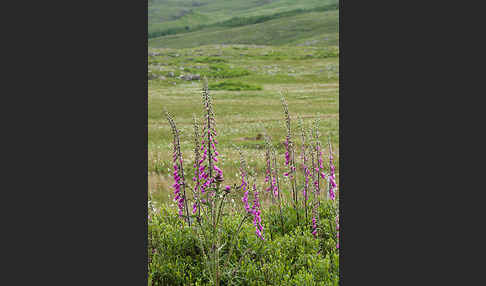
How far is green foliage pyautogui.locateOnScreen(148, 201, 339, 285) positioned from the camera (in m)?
3.68

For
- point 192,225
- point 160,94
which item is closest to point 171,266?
point 192,225

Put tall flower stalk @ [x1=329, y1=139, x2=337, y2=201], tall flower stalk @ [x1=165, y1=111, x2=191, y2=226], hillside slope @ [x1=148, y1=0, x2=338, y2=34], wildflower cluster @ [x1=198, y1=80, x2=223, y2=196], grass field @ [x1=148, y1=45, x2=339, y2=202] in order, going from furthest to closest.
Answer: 1. hillside slope @ [x1=148, y1=0, x2=338, y2=34]
2. tall flower stalk @ [x1=329, y1=139, x2=337, y2=201]
3. grass field @ [x1=148, y1=45, x2=339, y2=202]
4. tall flower stalk @ [x1=165, y1=111, x2=191, y2=226]
5. wildflower cluster @ [x1=198, y1=80, x2=223, y2=196]

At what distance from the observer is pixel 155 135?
3.89 m

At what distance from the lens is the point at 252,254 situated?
13.6 feet

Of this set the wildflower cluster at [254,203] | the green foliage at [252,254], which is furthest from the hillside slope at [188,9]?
the green foliage at [252,254]

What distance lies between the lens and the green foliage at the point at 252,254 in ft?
12.1

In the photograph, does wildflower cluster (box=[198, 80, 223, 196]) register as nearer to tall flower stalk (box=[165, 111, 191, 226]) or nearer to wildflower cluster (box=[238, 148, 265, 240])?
tall flower stalk (box=[165, 111, 191, 226])

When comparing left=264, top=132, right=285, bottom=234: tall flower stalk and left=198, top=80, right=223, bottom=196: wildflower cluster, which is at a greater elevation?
left=198, top=80, right=223, bottom=196: wildflower cluster

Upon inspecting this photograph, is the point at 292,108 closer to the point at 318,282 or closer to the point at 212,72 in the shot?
the point at 212,72

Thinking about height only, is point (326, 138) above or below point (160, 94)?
below

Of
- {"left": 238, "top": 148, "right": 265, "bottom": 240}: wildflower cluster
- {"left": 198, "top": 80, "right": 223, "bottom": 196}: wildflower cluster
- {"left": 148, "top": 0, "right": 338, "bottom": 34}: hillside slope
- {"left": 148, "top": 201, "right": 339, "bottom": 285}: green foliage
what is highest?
{"left": 148, "top": 0, "right": 338, "bottom": 34}: hillside slope

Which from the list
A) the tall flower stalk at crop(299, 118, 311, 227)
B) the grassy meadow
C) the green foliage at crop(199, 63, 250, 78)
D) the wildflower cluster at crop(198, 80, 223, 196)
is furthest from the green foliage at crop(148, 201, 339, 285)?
the green foliage at crop(199, 63, 250, 78)

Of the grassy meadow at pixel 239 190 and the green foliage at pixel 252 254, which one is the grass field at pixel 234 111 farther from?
the green foliage at pixel 252 254

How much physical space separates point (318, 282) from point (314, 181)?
1.48 meters
